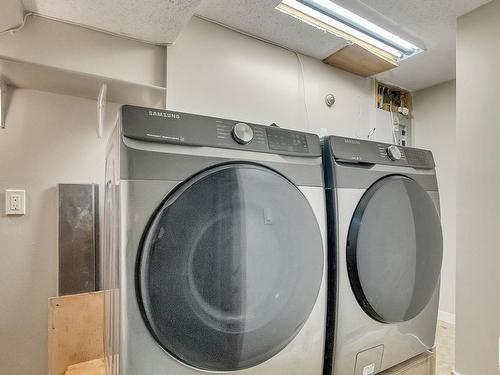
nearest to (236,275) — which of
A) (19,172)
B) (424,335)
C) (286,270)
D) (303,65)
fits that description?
(286,270)

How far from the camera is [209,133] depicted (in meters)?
Result: 0.68

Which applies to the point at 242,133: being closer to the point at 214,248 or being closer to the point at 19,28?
the point at 214,248

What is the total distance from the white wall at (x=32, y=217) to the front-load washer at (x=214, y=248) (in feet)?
3.52

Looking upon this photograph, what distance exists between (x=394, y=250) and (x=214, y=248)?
A: 0.65 meters

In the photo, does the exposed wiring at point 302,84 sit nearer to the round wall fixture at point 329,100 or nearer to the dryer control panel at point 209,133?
the round wall fixture at point 329,100

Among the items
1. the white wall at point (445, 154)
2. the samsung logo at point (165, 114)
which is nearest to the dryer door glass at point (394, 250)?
the samsung logo at point (165, 114)

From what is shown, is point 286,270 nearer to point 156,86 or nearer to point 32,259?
point 156,86

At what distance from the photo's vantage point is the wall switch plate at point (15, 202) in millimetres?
1395

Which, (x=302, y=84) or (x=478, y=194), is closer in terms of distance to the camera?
(x=478, y=194)

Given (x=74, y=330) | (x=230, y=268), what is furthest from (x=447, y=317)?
(x=74, y=330)

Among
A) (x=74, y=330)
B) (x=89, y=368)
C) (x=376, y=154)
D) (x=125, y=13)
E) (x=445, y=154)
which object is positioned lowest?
(x=89, y=368)

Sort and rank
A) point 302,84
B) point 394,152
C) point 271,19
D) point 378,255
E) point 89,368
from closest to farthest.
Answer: point 378,255 → point 394,152 → point 89,368 → point 271,19 → point 302,84

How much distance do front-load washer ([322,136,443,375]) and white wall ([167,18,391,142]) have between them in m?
1.08

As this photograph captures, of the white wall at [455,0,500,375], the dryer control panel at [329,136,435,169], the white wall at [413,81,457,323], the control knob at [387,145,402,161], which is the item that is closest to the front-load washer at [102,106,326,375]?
the dryer control panel at [329,136,435,169]
